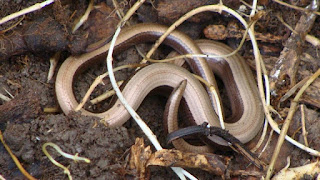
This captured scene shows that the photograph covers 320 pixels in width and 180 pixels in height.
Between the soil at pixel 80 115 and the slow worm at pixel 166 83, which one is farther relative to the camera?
the slow worm at pixel 166 83

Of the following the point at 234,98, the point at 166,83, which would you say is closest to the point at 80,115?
the point at 166,83

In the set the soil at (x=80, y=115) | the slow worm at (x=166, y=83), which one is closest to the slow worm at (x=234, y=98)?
the slow worm at (x=166, y=83)

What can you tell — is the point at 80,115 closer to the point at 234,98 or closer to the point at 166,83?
the point at 166,83

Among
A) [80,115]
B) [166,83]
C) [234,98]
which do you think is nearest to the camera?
[80,115]

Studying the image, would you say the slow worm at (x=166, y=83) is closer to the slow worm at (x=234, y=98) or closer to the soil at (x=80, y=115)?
the slow worm at (x=234, y=98)

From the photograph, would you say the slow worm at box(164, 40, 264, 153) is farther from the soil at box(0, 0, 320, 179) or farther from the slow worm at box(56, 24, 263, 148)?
the soil at box(0, 0, 320, 179)

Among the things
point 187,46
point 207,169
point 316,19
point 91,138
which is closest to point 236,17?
point 187,46

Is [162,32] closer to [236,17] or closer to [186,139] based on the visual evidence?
[236,17]
